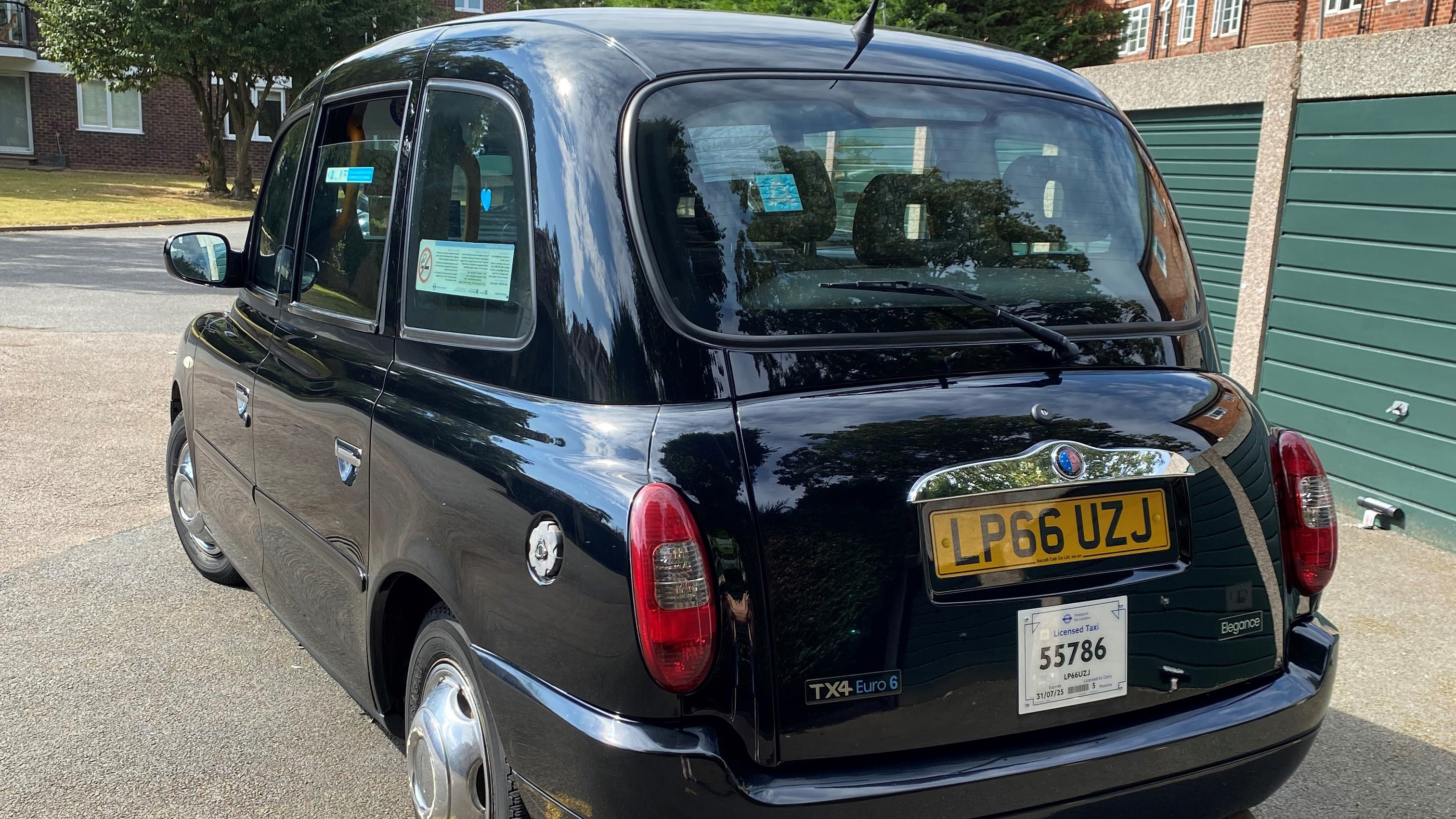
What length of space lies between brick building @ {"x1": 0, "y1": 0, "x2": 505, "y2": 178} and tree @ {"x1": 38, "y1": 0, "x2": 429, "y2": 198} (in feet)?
18.5

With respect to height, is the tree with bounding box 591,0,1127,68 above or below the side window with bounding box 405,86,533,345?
above

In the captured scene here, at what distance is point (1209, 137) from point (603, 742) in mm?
7012

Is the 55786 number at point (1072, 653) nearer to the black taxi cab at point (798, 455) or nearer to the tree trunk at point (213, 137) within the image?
the black taxi cab at point (798, 455)

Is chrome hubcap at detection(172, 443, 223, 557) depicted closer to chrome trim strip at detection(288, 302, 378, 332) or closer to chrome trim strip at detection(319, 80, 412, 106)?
chrome trim strip at detection(288, 302, 378, 332)

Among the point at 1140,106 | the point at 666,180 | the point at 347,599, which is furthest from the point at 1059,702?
the point at 1140,106

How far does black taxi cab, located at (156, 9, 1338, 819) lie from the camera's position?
214 centimetres

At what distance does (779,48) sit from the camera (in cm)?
272

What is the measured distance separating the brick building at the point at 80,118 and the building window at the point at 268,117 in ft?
0.63

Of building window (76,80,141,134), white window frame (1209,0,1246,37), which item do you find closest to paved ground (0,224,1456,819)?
white window frame (1209,0,1246,37)

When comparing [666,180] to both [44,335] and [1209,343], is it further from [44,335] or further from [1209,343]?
[44,335]

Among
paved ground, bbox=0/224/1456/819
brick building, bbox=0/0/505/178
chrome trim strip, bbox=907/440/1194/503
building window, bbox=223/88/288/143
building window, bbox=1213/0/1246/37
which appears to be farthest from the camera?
building window, bbox=223/88/288/143

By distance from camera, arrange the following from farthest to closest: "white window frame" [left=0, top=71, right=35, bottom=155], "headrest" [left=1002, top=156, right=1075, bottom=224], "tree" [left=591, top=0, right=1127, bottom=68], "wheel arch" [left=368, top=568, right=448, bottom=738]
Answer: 1. "white window frame" [left=0, top=71, right=35, bottom=155]
2. "tree" [left=591, top=0, right=1127, bottom=68]
3. "wheel arch" [left=368, top=568, right=448, bottom=738]
4. "headrest" [left=1002, top=156, right=1075, bottom=224]

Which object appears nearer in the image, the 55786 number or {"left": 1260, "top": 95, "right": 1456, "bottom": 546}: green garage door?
the 55786 number

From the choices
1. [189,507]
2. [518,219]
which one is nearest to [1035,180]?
[518,219]
